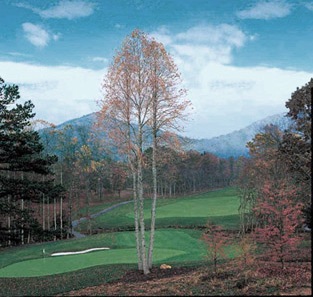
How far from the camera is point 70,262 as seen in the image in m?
25.9

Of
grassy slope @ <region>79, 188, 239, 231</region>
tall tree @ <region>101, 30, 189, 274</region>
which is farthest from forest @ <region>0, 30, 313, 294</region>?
grassy slope @ <region>79, 188, 239, 231</region>

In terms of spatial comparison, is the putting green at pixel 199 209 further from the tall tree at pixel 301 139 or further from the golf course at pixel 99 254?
the tall tree at pixel 301 139

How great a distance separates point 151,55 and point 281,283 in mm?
11657

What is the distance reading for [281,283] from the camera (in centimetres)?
1343

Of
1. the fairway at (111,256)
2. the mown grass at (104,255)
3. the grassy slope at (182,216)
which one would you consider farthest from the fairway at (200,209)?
the fairway at (111,256)

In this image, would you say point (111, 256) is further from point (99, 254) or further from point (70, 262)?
point (70, 262)

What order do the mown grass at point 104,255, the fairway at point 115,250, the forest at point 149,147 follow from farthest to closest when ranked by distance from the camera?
the fairway at point 115,250 → the mown grass at point 104,255 → the forest at point 149,147

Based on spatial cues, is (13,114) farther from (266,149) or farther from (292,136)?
(266,149)

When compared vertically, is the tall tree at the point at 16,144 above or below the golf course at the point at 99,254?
above

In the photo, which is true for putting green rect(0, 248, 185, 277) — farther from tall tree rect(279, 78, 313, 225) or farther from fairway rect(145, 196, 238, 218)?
fairway rect(145, 196, 238, 218)

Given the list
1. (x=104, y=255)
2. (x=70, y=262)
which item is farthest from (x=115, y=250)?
(x=70, y=262)

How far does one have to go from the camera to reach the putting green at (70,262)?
23.3 metres

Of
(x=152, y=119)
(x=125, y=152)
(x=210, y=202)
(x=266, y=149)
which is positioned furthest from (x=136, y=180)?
(x=210, y=202)

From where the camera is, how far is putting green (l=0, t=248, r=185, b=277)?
2328 centimetres
